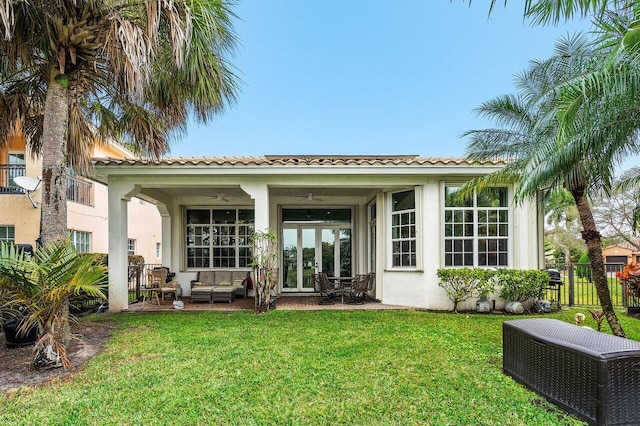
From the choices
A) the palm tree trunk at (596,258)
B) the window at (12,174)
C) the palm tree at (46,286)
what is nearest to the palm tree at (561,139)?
the palm tree trunk at (596,258)

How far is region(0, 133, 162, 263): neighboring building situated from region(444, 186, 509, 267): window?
415 inches

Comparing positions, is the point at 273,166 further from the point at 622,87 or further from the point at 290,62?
the point at 290,62

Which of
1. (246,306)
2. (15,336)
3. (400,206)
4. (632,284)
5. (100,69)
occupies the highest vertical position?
(100,69)

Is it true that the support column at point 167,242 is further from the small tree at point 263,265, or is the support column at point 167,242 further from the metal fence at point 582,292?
the metal fence at point 582,292

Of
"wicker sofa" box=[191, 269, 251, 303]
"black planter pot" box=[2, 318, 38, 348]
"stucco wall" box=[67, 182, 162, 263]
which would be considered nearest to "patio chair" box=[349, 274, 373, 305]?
"wicker sofa" box=[191, 269, 251, 303]

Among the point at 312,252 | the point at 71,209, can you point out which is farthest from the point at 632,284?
the point at 71,209

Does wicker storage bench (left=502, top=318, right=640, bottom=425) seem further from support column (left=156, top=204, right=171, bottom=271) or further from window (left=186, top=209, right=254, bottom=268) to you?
support column (left=156, top=204, right=171, bottom=271)

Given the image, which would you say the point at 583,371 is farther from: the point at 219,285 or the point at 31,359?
the point at 219,285

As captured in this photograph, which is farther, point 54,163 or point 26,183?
point 26,183

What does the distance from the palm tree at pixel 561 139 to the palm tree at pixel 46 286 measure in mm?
7170

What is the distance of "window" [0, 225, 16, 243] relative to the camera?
41.9 ft

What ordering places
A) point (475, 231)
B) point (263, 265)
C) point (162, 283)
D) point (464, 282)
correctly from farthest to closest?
point (162, 283) < point (475, 231) < point (464, 282) < point (263, 265)

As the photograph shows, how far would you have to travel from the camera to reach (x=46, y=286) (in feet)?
16.1

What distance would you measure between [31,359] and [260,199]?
5.65m
